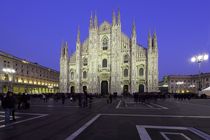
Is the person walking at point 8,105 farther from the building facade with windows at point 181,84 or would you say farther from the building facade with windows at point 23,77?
the building facade with windows at point 181,84

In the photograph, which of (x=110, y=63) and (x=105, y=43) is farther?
(x=105, y=43)

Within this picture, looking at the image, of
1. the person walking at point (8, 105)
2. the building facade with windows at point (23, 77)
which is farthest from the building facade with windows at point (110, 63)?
the person walking at point (8, 105)

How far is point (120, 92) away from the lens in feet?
243

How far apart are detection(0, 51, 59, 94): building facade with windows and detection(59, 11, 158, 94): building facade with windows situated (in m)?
12.8

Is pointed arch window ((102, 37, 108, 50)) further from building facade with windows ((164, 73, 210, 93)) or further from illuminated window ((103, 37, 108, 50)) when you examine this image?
building facade with windows ((164, 73, 210, 93))

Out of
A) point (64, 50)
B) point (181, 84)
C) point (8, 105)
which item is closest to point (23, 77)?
point (64, 50)

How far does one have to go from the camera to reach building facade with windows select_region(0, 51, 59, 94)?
71.6 m

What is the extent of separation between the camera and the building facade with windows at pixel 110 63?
7262 cm

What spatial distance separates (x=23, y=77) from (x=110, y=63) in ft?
90.4

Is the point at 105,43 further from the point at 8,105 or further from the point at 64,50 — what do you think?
the point at 8,105

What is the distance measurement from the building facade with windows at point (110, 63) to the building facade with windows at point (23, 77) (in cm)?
1280

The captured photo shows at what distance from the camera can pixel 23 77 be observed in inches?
3302

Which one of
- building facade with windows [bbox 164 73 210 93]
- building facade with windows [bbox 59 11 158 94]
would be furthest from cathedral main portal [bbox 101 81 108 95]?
building facade with windows [bbox 164 73 210 93]

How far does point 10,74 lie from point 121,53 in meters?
30.7
